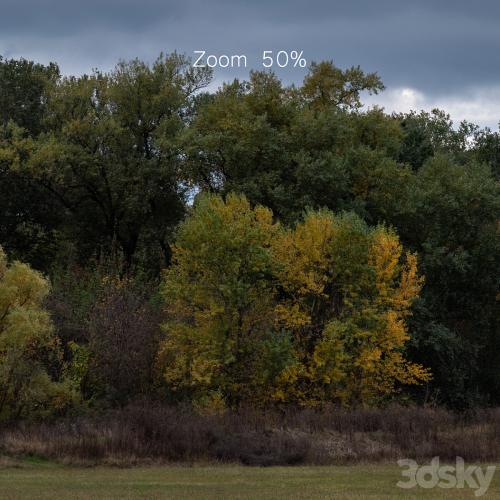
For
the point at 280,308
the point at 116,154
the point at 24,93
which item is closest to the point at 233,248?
the point at 280,308

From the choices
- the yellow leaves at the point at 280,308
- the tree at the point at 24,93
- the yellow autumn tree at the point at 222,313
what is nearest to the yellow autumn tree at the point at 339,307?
the yellow leaves at the point at 280,308

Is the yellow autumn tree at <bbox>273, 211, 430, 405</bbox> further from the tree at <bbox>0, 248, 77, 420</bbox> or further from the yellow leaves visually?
the tree at <bbox>0, 248, 77, 420</bbox>

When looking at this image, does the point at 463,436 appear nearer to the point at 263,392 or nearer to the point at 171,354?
the point at 263,392

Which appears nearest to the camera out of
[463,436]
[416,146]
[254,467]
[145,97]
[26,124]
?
[254,467]

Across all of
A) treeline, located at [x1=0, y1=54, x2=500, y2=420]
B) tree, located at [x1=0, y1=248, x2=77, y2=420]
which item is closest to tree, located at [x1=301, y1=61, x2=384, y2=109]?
treeline, located at [x1=0, y1=54, x2=500, y2=420]

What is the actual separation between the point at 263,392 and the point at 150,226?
1995 centimetres

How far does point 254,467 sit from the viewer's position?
27172 millimetres

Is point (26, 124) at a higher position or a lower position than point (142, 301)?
higher

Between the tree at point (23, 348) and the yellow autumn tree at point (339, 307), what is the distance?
34.3ft

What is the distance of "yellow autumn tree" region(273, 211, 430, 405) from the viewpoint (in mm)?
38469

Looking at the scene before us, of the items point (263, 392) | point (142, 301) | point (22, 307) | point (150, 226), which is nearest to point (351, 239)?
point (263, 392)

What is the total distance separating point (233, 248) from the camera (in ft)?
123

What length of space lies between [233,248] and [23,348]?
Answer: 391 inches

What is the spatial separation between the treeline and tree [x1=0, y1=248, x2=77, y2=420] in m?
0.09
